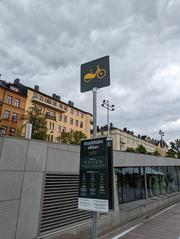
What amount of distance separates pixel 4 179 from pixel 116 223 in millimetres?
4954

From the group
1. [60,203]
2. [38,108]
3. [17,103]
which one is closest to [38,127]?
[38,108]

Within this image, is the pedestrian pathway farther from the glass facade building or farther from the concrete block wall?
the concrete block wall

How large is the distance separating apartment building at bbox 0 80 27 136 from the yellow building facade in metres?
1.30

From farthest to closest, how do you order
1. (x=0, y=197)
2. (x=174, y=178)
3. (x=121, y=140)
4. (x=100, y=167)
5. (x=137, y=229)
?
1. (x=121, y=140)
2. (x=174, y=178)
3. (x=137, y=229)
4. (x=0, y=197)
5. (x=100, y=167)

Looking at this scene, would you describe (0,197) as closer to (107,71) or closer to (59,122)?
(107,71)

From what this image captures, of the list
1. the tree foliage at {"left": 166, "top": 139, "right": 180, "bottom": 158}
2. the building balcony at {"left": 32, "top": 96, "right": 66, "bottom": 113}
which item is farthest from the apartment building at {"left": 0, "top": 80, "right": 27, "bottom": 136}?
the tree foliage at {"left": 166, "top": 139, "right": 180, "bottom": 158}

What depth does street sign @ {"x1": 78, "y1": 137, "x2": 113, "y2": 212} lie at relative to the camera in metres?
3.02

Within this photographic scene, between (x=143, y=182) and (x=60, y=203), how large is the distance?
7229 millimetres

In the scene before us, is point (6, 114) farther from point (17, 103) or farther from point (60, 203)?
point (60, 203)

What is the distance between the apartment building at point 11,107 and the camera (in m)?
29.0

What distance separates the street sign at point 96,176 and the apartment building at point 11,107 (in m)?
26.9

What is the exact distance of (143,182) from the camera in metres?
11.5

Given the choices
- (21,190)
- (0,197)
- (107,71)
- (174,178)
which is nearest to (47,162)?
(21,190)

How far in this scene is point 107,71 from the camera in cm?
350
